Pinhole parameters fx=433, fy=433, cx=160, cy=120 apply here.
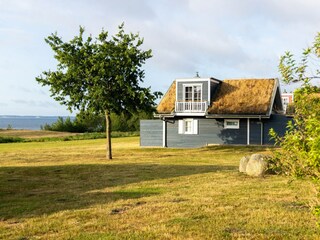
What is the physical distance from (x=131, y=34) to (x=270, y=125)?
49.0 feet

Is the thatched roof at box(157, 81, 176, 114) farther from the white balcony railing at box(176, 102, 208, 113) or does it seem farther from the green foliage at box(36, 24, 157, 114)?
the green foliage at box(36, 24, 157, 114)

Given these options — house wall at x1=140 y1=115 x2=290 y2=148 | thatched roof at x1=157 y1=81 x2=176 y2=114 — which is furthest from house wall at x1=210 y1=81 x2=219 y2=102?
thatched roof at x1=157 y1=81 x2=176 y2=114

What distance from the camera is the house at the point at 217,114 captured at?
115 feet

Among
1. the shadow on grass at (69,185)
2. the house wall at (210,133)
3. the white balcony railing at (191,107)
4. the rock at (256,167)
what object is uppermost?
the white balcony railing at (191,107)

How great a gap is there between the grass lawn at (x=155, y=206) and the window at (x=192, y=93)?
18646mm

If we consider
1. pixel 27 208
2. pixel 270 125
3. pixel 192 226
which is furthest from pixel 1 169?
pixel 270 125

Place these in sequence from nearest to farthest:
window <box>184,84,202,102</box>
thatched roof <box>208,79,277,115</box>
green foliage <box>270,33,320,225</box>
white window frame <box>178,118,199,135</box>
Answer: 1. green foliage <box>270,33,320,225</box>
2. thatched roof <box>208,79,277,115</box>
3. window <box>184,84,202,102</box>
4. white window frame <box>178,118,199,135</box>

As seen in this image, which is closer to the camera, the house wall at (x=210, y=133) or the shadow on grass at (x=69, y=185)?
the shadow on grass at (x=69, y=185)

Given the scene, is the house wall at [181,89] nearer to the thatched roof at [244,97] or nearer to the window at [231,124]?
the thatched roof at [244,97]

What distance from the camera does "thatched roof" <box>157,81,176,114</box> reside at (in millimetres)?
37875

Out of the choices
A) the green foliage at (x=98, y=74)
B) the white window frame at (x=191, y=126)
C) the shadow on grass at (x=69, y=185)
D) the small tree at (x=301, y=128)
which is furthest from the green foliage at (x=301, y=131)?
the white window frame at (x=191, y=126)

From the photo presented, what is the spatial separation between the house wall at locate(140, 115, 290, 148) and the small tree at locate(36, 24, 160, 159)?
37.1ft

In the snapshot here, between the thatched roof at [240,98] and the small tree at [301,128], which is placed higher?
the thatched roof at [240,98]

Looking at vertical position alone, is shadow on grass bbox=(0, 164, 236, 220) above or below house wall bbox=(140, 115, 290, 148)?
below
